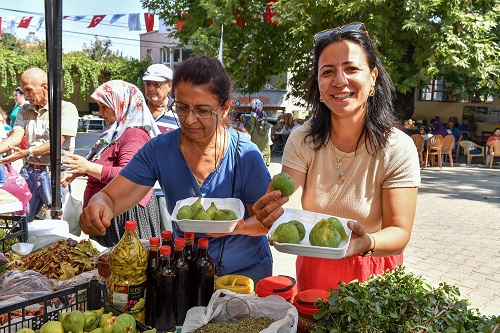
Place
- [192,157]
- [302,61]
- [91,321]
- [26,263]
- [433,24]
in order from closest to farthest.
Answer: [91,321] < [192,157] < [26,263] < [433,24] < [302,61]

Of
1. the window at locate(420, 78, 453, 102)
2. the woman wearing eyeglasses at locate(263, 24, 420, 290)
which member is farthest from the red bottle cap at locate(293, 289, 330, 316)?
the window at locate(420, 78, 453, 102)

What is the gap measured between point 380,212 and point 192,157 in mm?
982

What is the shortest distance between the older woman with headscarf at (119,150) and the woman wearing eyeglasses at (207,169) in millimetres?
1094

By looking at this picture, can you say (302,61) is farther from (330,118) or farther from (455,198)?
(330,118)

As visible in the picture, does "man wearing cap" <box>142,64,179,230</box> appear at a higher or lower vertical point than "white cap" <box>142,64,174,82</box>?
lower

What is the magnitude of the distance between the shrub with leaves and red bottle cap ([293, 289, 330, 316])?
0.24 ft

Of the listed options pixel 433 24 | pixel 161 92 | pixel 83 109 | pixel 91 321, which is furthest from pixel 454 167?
pixel 83 109

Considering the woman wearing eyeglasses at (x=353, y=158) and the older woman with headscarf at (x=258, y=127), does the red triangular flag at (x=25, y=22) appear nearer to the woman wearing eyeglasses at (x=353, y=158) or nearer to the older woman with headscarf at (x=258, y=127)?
the older woman with headscarf at (x=258, y=127)

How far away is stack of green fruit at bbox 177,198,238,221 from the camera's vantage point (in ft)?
6.17

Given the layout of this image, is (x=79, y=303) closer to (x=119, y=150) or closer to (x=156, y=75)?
(x=119, y=150)

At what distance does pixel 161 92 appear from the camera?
14.9ft

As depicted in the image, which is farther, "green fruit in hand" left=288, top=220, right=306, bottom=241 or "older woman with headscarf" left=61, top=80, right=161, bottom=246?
"older woman with headscarf" left=61, top=80, right=161, bottom=246

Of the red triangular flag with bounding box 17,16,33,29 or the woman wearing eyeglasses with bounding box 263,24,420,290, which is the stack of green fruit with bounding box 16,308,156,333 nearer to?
the woman wearing eyeglasses with bounding box 263,24,420,290

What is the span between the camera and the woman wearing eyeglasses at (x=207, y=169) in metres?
2.15
